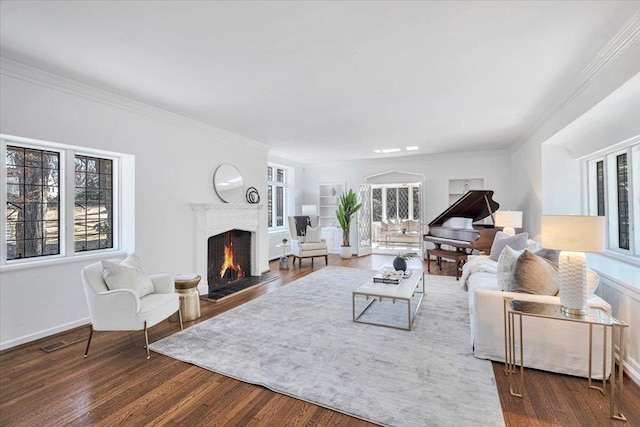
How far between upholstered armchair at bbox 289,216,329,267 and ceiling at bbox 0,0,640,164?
10.7 feet

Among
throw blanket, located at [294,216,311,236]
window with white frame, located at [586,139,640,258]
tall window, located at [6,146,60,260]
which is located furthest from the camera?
throw blanket, located at [294,216,311,236]

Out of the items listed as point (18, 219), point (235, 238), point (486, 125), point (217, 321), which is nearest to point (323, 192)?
point (235, 238)

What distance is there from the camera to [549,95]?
3516mm

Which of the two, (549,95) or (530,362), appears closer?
(530,362)

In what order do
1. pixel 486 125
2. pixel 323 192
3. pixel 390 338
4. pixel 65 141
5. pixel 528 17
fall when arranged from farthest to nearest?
1. pixel 323 192
2. pixel 486 125
3. pixel 65 141
4. pixel 390 338
5. pixel 528 17

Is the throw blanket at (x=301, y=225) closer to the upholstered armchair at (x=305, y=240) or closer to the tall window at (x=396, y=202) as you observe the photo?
the upholstered armchair at (x=305, y=240)

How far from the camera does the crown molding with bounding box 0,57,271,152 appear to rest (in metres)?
2.74

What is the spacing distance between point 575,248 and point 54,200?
4.93 metres

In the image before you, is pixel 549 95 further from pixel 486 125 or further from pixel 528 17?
pixel 528 17

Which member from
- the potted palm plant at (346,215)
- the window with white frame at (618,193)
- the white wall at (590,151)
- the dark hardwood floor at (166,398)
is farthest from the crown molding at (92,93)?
the window with white frame at (618,193)

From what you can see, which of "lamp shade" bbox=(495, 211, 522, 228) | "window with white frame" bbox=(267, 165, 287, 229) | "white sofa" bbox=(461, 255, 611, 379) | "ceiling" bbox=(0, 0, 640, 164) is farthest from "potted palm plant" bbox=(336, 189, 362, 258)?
"white sofa" bbox=(461, 255, 611, 379)

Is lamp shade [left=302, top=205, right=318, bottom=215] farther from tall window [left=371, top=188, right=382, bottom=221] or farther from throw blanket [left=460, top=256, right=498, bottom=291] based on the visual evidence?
throw blanket [left=460, top=256, right=498, bottom=291]

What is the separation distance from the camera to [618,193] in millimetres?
3721

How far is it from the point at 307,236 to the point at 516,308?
5.19 m
